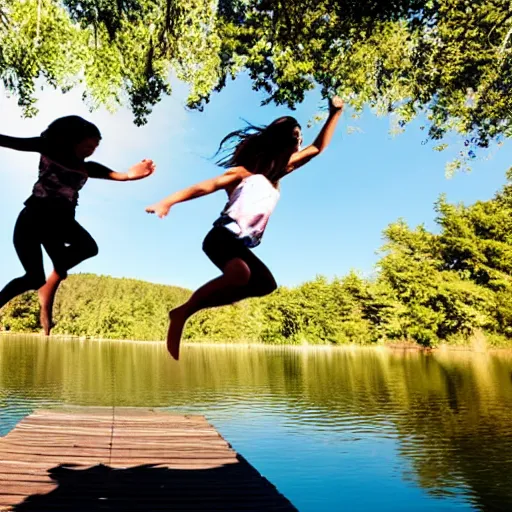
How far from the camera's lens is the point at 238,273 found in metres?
2.09

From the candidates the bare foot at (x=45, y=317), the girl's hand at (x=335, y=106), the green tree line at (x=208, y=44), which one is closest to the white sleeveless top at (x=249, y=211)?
the girl's hand at (x=335, y=106)

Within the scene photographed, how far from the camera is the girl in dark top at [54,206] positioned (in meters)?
2.30

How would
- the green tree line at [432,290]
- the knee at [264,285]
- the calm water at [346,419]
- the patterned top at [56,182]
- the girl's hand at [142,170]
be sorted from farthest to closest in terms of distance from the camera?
the green tree line at [432,290]
the calm water at [346,419]
the girl's hand at [142,170]
the patterned top at [56,182]
the knee at [264,285]

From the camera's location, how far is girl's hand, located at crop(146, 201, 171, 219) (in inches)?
83.1

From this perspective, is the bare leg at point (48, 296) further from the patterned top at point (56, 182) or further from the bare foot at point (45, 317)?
the patterned top at point (56, 182)

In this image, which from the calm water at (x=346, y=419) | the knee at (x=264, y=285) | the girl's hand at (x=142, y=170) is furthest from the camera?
the calm water at (x=346, y=419)

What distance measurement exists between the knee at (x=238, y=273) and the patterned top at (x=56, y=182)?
75cm

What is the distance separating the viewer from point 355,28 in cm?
791

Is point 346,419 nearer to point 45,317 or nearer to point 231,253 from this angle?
point 45,317

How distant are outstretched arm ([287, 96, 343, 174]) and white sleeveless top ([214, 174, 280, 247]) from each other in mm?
300

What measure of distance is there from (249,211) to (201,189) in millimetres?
203

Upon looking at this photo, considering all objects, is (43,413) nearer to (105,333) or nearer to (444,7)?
(105,333)

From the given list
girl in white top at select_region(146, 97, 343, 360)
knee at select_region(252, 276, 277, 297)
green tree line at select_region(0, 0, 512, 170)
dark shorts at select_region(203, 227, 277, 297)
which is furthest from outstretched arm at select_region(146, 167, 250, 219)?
green tree line at select_region(0, 0, 512, 170)

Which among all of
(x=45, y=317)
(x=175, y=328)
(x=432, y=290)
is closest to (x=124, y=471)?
(x=45, y=317)
